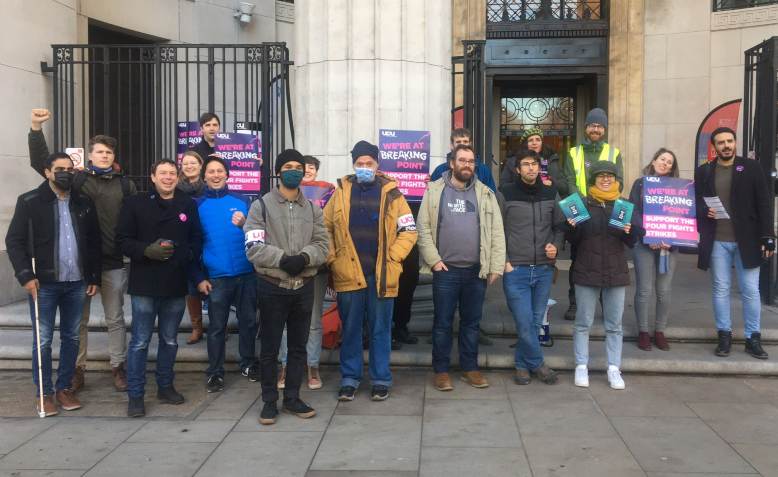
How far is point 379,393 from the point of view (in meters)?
6.06

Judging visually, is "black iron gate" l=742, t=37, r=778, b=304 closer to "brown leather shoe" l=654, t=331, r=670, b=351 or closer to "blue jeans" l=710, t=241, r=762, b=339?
"blue jeans" l=710, t=241, r=762, b=339

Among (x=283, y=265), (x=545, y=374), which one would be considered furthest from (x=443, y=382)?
(x=283, y=265)

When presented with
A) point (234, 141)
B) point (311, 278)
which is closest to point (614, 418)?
point (311, 278)

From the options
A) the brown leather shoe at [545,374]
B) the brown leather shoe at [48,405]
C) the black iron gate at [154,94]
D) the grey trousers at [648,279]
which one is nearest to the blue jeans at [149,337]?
the brown leather shoe at [48,405]

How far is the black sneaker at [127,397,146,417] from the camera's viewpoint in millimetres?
5711

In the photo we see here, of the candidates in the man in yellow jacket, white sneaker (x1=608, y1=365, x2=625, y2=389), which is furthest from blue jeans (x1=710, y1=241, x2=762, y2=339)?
the man in yellow jacket

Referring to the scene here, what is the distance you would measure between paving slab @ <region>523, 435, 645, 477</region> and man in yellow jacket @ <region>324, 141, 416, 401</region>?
1.53m

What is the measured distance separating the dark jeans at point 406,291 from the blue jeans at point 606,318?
1622mm

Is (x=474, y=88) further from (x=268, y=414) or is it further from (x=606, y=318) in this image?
(x=268, y=414)

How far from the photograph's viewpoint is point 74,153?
8086mm

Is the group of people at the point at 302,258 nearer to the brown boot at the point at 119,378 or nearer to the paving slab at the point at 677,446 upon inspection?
the brown boot at the point at 119,378

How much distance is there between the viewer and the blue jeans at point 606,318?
6387mm

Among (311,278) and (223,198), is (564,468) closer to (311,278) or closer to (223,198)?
(311,278)

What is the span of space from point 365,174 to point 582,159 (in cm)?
270
